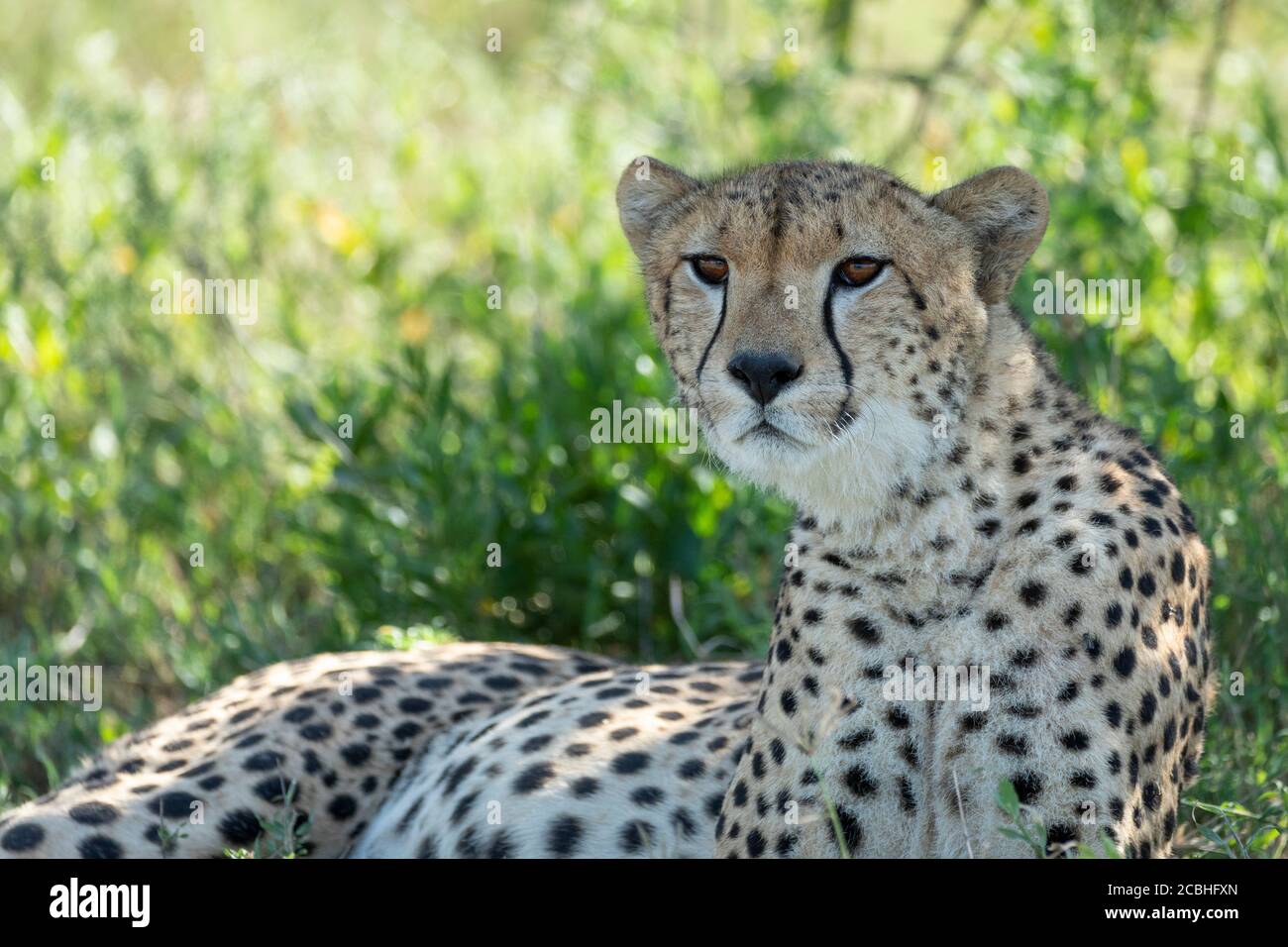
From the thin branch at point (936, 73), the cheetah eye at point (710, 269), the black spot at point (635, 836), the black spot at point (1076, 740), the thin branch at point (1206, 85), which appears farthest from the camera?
the thin branch at point (936, 73)

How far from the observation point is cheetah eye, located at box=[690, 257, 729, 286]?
2.66 m

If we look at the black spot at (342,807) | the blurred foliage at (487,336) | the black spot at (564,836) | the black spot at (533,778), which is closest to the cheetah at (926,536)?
the black spot at (564,836)

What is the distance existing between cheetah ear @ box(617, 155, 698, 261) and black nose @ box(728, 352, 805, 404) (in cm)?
61

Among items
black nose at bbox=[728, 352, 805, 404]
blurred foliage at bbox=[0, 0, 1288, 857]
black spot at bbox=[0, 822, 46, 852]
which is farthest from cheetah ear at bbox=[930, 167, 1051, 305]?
black spot at bbox=[0, 822, 46, 852]

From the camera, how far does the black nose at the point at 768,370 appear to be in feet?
8.02

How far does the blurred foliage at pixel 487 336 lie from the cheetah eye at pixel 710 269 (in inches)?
46.2

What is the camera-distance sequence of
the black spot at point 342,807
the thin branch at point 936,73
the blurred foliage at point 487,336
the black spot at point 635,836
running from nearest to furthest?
the black spot at point 635,836, the black spot at point 342,807, the blurred foliage at point 487,336, the thin branch at point 936,73

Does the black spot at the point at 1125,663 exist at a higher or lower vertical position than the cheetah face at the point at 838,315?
lower

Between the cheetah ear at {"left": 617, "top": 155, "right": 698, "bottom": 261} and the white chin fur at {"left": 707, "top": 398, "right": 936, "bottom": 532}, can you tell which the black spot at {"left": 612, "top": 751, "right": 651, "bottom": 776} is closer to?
the white chin fur at {"left": 707, "top": 398, "right": 936, "bottom": 532}

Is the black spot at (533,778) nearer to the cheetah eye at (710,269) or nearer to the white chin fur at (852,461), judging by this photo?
the white chin fur at (852,461)

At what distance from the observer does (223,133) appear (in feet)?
18.6

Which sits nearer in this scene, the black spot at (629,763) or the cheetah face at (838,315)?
the cheetah face at (838,315)

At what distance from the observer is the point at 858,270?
8.41 feet

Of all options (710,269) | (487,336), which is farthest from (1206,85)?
(710,269)
